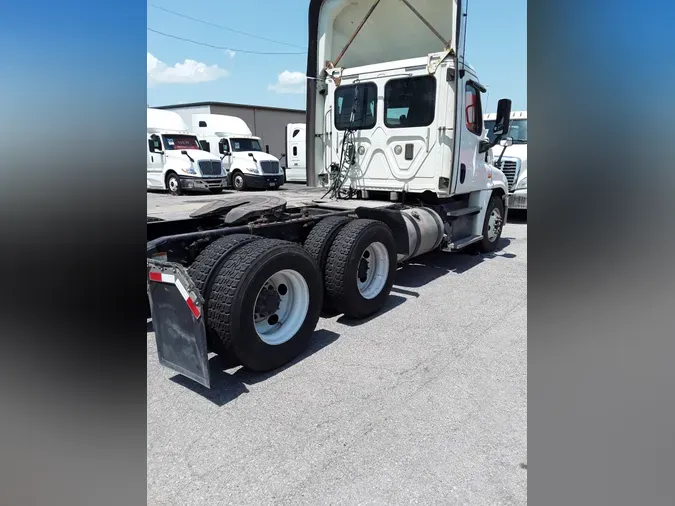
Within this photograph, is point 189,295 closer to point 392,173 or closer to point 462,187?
point 392,173

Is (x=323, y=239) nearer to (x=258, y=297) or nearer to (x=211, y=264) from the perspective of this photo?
(x=258, y=297)

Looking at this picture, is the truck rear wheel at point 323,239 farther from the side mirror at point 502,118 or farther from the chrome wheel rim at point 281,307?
the side mirror at point 502,118

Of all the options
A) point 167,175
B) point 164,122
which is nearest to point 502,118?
point 167,175

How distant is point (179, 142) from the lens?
1816 centimetres

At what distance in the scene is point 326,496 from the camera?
7.79 ft

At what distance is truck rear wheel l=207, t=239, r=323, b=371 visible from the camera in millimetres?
3418

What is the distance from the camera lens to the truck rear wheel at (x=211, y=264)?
3500 mm

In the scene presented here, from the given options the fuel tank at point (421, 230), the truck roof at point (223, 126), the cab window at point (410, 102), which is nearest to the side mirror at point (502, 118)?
the cab window at point (410, 102)

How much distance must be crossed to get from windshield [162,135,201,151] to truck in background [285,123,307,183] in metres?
5.20

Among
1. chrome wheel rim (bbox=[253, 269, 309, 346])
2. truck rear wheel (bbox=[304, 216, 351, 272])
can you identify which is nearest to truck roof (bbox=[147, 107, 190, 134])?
truck rear wheel (bbox=[304, 216, 351, 272])

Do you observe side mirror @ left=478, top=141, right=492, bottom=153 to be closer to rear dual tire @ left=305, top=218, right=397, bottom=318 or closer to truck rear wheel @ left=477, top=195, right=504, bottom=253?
truck rear wheel @ left=477, top=195, right=504, bottom=253

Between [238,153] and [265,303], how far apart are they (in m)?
17.8
